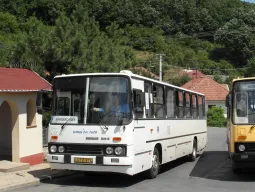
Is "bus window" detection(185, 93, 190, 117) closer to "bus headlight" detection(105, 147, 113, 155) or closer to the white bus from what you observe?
the white bus

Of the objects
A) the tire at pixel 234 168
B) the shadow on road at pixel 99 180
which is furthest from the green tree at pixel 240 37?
the shadow on road at pixel 99 180

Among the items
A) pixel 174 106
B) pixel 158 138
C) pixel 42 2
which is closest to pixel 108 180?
pixel 158 138

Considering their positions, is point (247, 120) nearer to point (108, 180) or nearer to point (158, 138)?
point (158, 138)

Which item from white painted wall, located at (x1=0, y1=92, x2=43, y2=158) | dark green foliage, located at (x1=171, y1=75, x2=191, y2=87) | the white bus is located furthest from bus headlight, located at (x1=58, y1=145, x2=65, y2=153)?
dark green foliage, located at (x1=171, y1=75, x2=191, y2=87)

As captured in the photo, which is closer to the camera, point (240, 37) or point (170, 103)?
point (170, 103)

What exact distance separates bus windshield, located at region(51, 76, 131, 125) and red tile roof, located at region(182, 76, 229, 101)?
5561 cm

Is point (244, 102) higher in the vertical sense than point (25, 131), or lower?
higher

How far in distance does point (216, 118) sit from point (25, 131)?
138 ft

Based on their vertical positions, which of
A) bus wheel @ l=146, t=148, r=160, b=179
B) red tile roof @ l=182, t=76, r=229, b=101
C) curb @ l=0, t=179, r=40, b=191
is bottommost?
curb @ l=0, t=179, r=40, b=191

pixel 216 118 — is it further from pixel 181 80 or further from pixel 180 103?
pixel 180 103

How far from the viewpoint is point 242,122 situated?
12.1 metres

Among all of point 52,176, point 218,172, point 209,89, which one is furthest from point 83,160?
point 209,89

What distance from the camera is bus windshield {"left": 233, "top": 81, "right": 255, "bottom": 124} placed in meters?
12.1

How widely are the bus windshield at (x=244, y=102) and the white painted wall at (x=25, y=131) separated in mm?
6912
